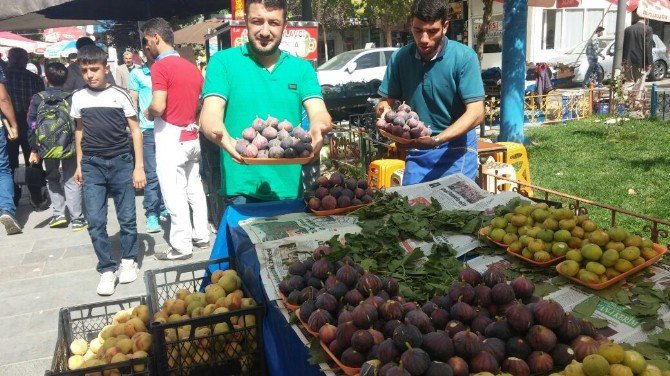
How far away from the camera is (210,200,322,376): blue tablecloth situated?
2.31 meters

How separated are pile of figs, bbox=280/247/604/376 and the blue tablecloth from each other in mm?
182

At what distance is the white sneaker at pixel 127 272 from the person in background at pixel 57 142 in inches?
82.4

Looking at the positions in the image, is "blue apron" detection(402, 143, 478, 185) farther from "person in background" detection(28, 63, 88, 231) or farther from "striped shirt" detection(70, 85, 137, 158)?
"person in background" detection(28, 63, 88, 231)

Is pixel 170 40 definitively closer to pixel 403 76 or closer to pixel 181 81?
pixel 181 81

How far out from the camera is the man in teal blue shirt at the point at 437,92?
141 inches

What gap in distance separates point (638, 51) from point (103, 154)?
466 inches

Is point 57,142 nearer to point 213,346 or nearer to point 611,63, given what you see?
point 213,346

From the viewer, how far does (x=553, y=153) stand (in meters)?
9.45

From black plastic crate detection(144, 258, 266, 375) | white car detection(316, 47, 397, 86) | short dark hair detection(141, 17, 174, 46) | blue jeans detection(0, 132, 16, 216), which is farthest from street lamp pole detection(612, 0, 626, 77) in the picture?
black plastic crate detection(144, 258, 266, 375)

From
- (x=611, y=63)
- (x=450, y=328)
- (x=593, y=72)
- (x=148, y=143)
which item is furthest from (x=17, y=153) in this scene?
(x=611, y=63)

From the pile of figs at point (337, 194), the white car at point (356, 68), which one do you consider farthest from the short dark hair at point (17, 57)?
the white car at point (356, 68)

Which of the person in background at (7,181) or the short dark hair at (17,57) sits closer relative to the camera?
the person in background at (7,181)

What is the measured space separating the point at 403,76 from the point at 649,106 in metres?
10.5

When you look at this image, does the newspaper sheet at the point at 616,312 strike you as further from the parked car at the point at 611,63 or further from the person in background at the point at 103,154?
the parked car at the point at 611,63
